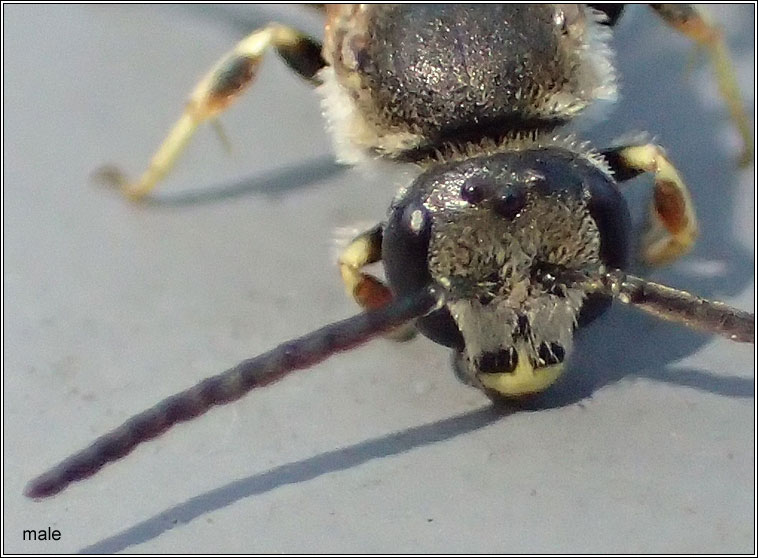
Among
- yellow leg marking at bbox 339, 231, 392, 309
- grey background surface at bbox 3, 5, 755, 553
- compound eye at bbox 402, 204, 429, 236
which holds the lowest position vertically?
grey background surface at bbox 3, 5, 755, 553

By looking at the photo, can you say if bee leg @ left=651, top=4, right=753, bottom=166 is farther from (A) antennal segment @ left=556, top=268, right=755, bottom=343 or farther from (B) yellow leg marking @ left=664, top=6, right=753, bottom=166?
(A) antennal segment @ left=556, top=268, right=755, bottom=343

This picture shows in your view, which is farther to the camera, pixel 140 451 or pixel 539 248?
pixel 140 451

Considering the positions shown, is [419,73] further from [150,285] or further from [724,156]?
[724,156]

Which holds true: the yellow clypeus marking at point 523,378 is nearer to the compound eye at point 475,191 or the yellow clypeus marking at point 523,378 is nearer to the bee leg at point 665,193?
the compound eye at point 475,191

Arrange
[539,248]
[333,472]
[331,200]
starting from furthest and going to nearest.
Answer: [331,200] < [333,472] < [539,248]

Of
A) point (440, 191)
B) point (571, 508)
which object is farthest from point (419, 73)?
point (571, 508)

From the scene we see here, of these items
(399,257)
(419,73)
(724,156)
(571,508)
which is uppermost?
(419,73)

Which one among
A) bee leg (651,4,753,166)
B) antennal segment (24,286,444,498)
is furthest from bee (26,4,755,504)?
bee leg (651,4,753,166)

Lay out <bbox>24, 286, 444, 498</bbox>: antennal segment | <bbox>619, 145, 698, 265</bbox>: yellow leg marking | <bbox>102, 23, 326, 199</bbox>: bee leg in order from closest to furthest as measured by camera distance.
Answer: <bbox>24, 286, 444, 498</bbox>: antennal segment → <bbox>619, 145, 698, 265</bbox>: yellow leg marking → <bbox>102, 23, 326, 199</bbox>: bee leg
